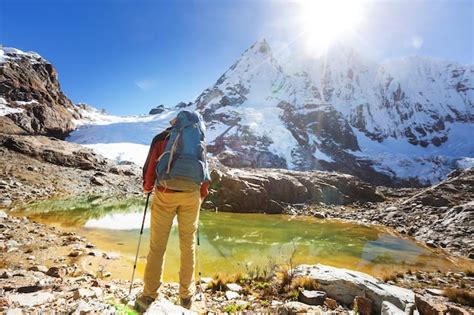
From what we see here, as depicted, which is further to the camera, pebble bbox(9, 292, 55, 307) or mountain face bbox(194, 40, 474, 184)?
mountain face bbox(194, 40, 474, 184)

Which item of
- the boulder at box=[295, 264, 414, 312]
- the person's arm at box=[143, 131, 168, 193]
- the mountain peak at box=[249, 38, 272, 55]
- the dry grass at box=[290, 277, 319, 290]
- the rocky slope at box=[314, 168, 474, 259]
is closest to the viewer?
the person's arm at box=[143, 131, 168, 193]

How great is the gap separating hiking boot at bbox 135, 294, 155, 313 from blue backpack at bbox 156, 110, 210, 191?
1.60 m

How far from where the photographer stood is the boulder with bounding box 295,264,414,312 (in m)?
4.82

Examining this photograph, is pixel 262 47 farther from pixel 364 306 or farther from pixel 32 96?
pixel 364 306

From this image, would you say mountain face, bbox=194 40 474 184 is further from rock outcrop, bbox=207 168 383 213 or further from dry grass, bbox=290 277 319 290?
dry grass, bbox=290 277 319 290

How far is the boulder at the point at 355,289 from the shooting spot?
4824 millimetres

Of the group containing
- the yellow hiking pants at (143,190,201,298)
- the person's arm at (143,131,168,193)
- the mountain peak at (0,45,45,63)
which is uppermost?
the mountain peak at (0,45,45,63)

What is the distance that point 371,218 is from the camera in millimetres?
29859

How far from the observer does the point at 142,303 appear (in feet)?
13.2

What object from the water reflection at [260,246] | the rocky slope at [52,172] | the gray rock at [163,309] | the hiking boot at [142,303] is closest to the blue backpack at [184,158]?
the gray rock at [163,309]

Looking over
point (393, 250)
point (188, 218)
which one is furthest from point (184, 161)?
point (393, 250)

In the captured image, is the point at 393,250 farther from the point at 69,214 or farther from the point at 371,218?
the point at 69,214

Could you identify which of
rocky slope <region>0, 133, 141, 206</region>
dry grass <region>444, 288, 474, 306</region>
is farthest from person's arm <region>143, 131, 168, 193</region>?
rocky slope <region>0, 133, 141, 206</region>

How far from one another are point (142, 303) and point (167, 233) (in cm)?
97
